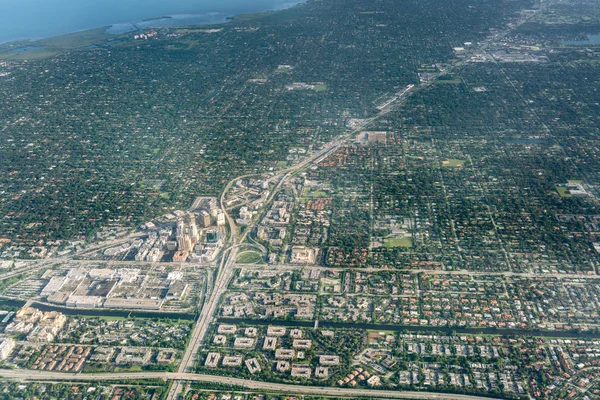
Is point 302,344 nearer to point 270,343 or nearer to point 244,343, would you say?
point 270,343

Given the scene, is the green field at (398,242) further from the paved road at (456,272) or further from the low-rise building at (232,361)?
the low-rise building at (232,361)

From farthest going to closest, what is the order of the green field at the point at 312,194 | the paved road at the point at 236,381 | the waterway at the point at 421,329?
the green field at the point at 312,194
the waterway at the point at 421,329
the paved road at the point at 236,381

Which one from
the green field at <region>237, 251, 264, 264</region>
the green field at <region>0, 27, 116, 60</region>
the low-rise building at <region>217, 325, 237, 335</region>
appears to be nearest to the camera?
the low-rise building at <region>217, 325, 237, 335</region>

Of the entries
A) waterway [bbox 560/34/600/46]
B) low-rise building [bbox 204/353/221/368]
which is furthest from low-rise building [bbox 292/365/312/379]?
waterway [bbox 560/34/600/46]

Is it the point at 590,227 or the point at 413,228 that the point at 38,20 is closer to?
the point at 413,228

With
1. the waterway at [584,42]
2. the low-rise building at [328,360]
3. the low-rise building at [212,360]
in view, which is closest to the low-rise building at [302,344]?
the low-rise building at [328,360]

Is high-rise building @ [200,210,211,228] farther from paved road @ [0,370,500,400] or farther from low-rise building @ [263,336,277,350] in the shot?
paved road @ [0,370,500,400]
